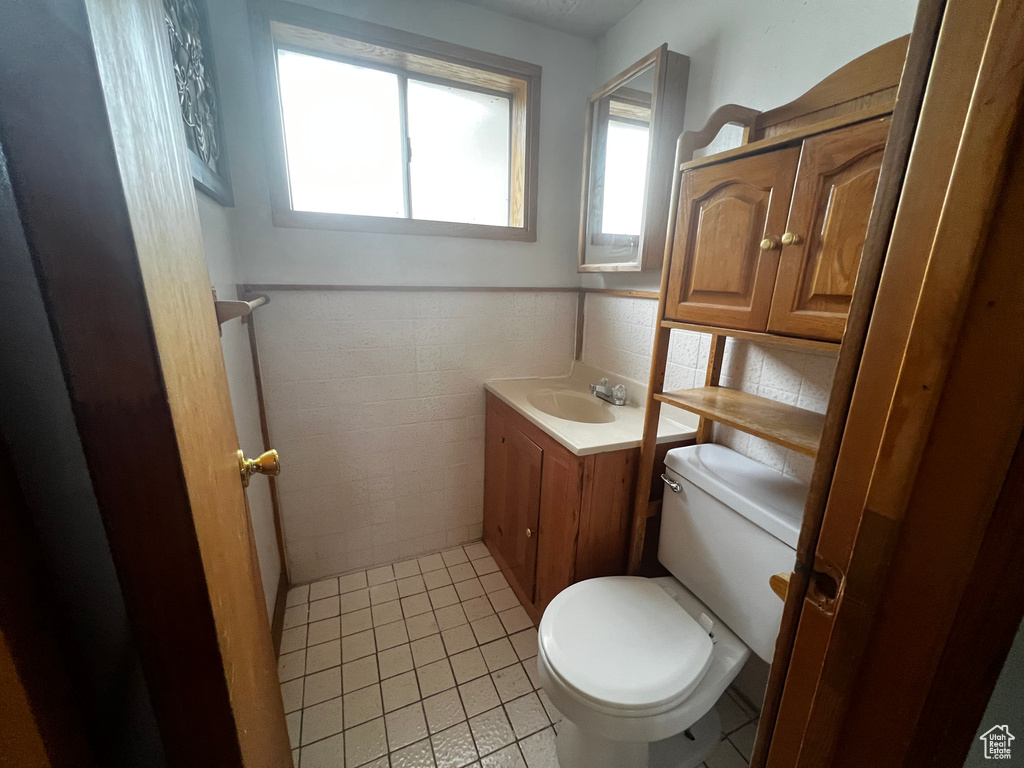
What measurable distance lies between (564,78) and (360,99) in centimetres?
86

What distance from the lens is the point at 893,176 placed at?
0.30 metres

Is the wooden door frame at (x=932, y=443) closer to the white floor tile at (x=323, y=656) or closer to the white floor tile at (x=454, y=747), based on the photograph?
the white floor tile at (x=454, y=747)

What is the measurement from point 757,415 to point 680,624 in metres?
0.59

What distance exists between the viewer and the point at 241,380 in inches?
51.9

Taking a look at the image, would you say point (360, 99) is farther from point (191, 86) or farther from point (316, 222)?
point (191, 86)

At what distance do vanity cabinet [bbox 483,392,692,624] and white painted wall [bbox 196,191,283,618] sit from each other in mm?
881

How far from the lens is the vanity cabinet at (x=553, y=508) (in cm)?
126

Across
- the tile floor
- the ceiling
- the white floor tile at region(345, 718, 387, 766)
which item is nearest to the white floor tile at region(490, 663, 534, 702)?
the tile floor

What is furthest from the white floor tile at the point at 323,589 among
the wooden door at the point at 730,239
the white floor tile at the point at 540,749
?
the wooden door at the point at 730,239

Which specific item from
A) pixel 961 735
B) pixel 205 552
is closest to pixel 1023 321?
pixel 961 735

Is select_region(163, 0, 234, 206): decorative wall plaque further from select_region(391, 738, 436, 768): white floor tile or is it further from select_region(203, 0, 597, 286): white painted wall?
select_region(391, 738, 436, 768): white floor tile

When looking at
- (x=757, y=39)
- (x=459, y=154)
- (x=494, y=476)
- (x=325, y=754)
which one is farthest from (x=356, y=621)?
(x=757, y=39)

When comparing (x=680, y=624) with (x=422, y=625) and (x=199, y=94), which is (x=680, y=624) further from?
(x=199, y=94)

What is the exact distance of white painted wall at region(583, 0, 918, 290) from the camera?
0.93 metres
